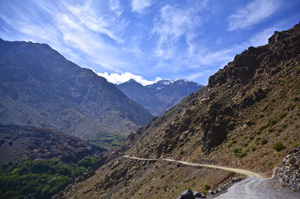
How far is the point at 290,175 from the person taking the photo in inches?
688

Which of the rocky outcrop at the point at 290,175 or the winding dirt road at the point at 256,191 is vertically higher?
the rocky outcrop at the point at 290,175

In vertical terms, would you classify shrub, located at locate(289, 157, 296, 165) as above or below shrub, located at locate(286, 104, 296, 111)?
below

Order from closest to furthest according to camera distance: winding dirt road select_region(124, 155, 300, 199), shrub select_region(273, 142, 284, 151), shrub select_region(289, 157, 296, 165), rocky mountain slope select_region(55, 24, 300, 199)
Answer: winding dirt road select_region(124, 155, 300, 199), shrub select_region(289, 157, 296, 165), shrub select_region(273, 142, 284, 151), rocky mountain slope select_region(55, 24, 300, 199)

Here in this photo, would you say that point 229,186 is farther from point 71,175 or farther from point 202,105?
point 71,175

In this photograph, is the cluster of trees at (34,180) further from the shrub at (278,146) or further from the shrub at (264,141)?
the shrub at (278,146)

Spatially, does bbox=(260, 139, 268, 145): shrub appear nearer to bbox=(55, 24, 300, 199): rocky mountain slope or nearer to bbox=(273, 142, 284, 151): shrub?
bbox=(55, 24, 300, 199): rocky mountain slope

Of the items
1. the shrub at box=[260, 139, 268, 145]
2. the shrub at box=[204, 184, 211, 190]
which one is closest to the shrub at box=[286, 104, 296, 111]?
the shrub at box=[260, 139, 268, 145]

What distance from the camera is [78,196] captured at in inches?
2832

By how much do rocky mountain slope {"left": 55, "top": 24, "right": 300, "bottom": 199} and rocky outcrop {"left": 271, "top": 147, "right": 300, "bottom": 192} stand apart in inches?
159

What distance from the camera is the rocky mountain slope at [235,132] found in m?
29.6

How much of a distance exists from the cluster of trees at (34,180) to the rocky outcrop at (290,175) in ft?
412

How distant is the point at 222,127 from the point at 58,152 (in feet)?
644

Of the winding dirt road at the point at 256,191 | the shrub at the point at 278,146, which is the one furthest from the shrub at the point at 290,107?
the winding dirt road at the point at 256,191

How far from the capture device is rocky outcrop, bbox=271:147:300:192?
16450 millimetres
